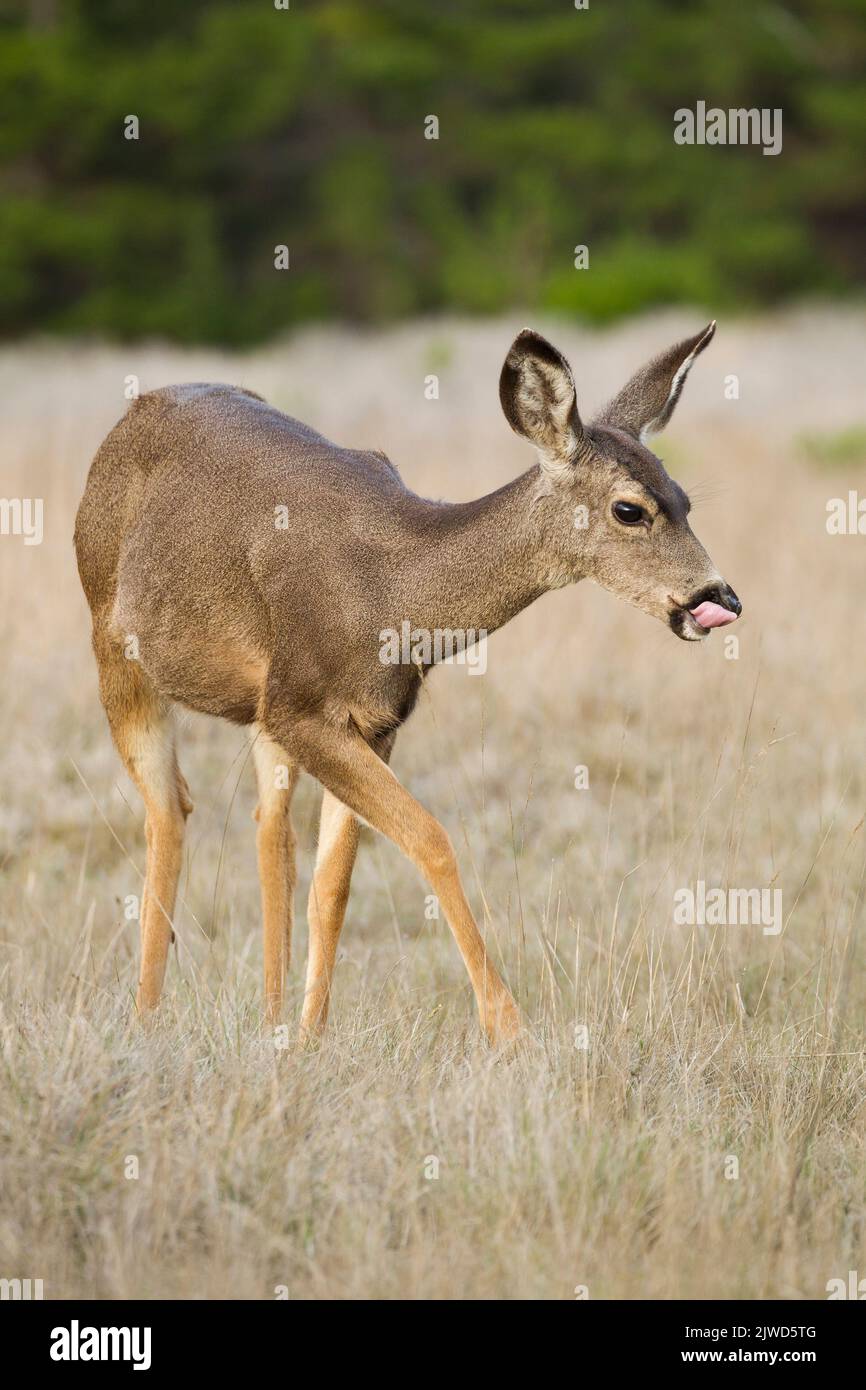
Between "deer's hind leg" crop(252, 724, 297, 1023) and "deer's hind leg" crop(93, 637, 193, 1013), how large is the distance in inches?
10.2

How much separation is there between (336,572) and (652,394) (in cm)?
95

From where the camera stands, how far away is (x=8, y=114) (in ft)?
103

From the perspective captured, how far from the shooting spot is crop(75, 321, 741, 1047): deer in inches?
185

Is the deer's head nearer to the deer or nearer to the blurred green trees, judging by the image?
the deer

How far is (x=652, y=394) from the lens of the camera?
505 cm

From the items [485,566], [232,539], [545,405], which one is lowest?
[485,566]

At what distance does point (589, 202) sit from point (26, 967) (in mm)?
32600

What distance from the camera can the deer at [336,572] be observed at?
4.70 metres

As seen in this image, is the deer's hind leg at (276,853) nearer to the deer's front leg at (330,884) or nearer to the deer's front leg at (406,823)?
the deer's front leg at (330,884)

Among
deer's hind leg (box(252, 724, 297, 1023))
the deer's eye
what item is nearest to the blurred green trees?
deer's hind leg (box(252, 724, 297, 1023))

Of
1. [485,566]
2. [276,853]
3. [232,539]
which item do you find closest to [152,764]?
[276,853]
